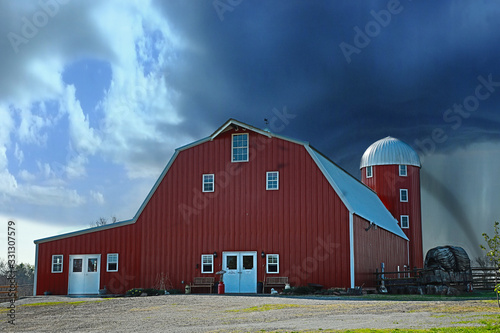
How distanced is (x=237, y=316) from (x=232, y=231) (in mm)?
13457

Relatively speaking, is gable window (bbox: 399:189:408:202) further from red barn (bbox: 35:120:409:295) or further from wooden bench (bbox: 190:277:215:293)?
wooden bench (bbox: 190:277:215:293)

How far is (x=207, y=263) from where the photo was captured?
31047 mm

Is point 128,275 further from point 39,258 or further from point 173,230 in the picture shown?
point 39,258

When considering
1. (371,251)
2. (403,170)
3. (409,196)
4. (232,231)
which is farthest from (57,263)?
(403,170)

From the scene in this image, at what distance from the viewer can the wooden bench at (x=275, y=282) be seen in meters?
29.5

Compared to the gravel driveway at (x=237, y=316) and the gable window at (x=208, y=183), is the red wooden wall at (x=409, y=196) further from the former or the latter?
the gravel driveway at (x=237, y=316)

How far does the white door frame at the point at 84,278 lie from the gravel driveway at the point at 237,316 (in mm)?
8947

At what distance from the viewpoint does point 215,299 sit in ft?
78.3


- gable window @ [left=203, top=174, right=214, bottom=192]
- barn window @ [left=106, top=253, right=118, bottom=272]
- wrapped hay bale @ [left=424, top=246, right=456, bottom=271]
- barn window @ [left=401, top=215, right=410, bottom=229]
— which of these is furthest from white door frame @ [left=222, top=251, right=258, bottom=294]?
barn window @ [left=401, top=215, right=410, bottom=229]

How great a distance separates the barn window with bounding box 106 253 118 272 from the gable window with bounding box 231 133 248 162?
8400 mm

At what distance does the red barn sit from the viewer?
29.5m

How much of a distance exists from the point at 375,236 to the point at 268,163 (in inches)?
339

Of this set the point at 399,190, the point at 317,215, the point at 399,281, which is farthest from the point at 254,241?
the point at 399,190

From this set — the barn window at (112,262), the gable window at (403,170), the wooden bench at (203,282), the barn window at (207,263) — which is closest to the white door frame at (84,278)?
the barn window at (112,262)
